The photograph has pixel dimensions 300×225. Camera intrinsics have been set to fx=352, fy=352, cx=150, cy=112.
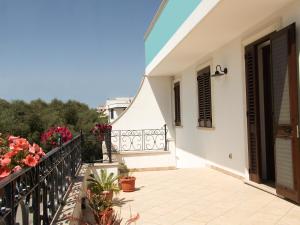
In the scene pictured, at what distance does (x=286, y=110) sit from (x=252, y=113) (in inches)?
57.7

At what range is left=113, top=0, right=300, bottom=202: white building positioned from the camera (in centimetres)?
492

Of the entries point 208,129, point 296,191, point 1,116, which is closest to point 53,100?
point 1,116

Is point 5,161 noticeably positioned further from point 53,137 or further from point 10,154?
point 53,137

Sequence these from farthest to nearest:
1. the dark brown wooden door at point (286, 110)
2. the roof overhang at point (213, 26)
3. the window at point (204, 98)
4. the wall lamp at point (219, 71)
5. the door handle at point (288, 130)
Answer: the window at point (204, 98), the wall lamp at point (219, 71), the roof overhang at point (213, 26), the door handle at point (288, 130), the dark brown wooden door at point (286, 110)

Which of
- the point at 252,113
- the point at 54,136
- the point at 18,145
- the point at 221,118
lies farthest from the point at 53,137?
the point at 221,118

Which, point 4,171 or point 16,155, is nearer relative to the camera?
point 4,171

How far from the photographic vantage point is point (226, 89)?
7582 mm

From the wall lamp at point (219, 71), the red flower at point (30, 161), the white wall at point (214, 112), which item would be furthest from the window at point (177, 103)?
the red flower at point (30, 161)

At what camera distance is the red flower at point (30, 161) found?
2.56 meters

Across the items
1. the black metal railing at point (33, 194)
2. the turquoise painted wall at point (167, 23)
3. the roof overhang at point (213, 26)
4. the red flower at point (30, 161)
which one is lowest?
the black metal railing at point (33, 194)

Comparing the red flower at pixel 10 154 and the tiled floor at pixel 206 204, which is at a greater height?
the red flower at pixel 10 154

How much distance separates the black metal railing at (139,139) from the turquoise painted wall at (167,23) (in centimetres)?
238

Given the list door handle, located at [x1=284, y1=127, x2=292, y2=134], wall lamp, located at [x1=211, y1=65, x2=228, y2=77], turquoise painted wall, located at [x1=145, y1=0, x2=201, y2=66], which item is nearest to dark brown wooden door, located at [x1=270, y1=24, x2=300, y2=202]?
door handle, located at [x1=284, y1=127, x2=292, y2=134]

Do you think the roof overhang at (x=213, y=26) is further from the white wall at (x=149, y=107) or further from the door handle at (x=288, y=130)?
the white wall at (x=149, y=107)
